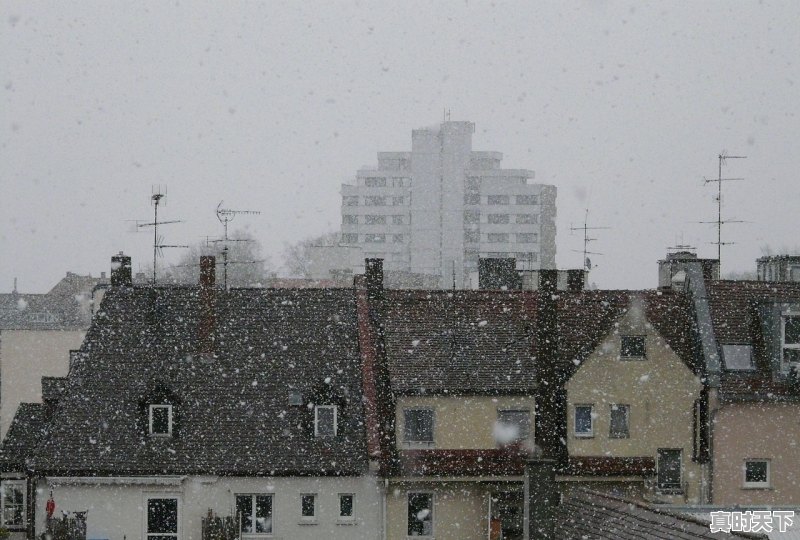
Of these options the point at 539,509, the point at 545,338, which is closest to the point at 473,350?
the point at 545,338

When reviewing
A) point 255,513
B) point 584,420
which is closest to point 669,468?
point 584,420

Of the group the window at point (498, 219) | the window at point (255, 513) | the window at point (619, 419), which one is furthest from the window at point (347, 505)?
the window at point (498, 219)

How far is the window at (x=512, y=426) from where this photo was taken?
3053 cm

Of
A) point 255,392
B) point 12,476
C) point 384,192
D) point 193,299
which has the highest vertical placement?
point 384,192

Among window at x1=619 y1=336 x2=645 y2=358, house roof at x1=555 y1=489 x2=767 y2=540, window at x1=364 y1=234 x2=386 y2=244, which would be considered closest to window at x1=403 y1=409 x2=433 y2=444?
window at x1=619 y1=336 x2=645 y2=358

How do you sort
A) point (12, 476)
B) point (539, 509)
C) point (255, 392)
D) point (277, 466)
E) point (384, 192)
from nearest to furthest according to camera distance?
1. point (539, 509)
2. point (277, 466)
3. point (255, 392)
4. point (12, 476)
5. point (384, 192)

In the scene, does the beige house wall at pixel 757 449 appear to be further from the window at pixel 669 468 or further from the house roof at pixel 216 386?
the house roof at pixel 216 386

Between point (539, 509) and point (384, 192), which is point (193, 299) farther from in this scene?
point (384, 192)

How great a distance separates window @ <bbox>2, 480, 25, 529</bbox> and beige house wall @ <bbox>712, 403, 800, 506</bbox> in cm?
1925

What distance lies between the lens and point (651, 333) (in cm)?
3128

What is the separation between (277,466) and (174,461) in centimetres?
257

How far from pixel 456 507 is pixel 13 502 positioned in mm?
13218

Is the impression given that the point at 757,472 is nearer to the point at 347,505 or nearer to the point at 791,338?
the point at 791,338

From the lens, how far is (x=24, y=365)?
50.2 metres
